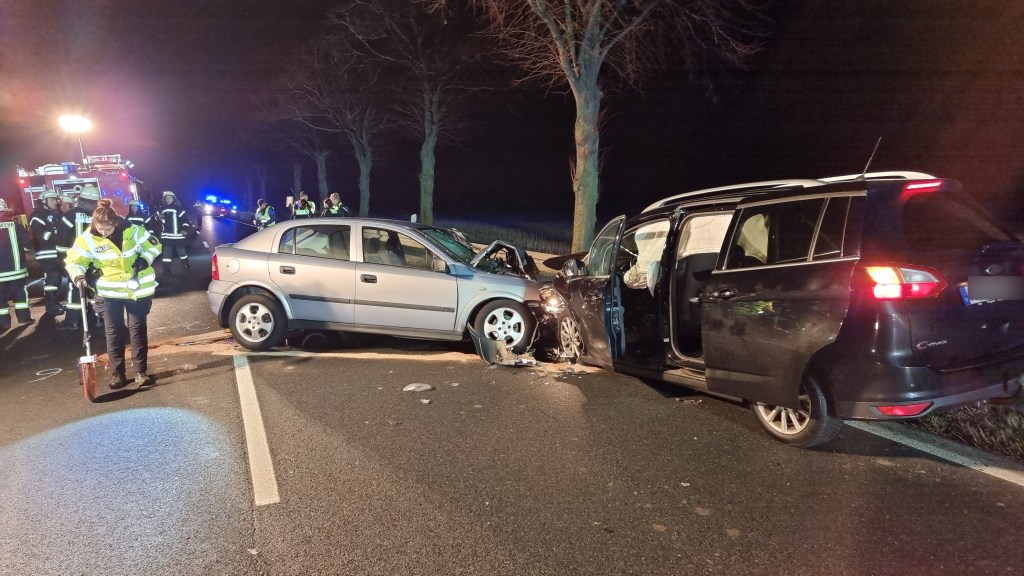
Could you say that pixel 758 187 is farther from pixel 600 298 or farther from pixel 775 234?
pixel 600 298

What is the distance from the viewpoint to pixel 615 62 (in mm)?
13242

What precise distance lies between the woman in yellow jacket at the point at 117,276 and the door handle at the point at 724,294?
16.8ft

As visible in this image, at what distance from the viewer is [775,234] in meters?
4.19

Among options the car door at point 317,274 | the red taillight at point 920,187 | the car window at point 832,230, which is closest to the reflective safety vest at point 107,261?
the car door at point 317,274

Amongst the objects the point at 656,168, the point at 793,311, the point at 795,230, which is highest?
the point at 656,168

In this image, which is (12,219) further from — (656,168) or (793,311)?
(656,168)

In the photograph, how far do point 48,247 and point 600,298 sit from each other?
849cm

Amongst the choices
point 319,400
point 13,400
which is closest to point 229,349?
point 13,400

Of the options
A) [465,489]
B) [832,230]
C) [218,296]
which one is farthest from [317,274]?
[832,230]

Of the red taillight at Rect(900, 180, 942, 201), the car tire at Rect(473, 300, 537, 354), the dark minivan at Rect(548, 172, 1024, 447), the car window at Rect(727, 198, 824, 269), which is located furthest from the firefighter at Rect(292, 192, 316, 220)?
the red taillight at Rect(900, 180, 942, 201)

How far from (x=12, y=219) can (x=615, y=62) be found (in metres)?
11.2

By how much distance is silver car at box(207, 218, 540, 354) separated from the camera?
6.66 metres

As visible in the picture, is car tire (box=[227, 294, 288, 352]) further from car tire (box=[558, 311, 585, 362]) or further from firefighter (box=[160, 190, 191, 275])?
firefighter (box=[160, 190, 191, 275])

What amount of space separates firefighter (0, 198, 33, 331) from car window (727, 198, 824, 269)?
918 cm
